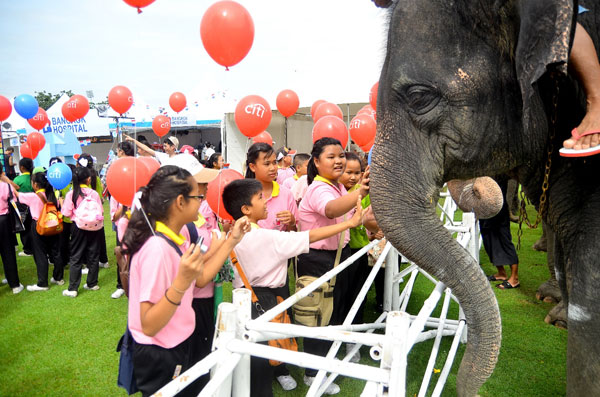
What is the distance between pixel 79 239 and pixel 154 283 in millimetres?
4756

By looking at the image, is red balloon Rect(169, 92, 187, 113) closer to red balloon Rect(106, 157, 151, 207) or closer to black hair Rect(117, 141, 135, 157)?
black hair Rect(117, 141, 135, 157)

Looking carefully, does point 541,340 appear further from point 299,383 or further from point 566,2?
point 566,2

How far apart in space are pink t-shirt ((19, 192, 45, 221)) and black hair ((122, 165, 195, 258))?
5205 millimetres

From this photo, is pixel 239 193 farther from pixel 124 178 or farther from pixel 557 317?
pixel 557 317

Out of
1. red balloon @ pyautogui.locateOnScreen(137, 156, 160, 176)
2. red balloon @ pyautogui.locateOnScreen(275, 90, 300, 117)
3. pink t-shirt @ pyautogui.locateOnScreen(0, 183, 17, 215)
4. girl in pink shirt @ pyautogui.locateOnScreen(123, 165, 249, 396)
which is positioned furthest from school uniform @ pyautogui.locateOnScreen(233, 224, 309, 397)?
red balloon @ pyautogui.locateOnScreen(275, 90, 300, 117)

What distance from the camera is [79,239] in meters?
5.89

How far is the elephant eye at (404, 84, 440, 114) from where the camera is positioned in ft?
4.99

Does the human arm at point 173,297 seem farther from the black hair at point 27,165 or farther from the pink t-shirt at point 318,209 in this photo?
the black hair at point 27,165

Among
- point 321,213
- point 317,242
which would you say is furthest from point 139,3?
point 317,242

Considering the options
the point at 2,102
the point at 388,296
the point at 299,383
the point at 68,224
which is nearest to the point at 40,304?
the point at 68,224

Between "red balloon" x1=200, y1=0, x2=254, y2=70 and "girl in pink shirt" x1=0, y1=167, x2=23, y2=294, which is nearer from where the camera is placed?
"red balloon" x1=200, y1=0, x2=254, y2=70

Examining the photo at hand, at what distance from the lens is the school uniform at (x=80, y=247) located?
228 inches

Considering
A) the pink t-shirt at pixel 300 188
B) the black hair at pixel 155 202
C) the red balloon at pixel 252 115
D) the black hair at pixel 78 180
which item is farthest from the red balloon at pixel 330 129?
the black hair at pixel 155 202

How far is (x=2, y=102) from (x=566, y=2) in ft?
37.1
